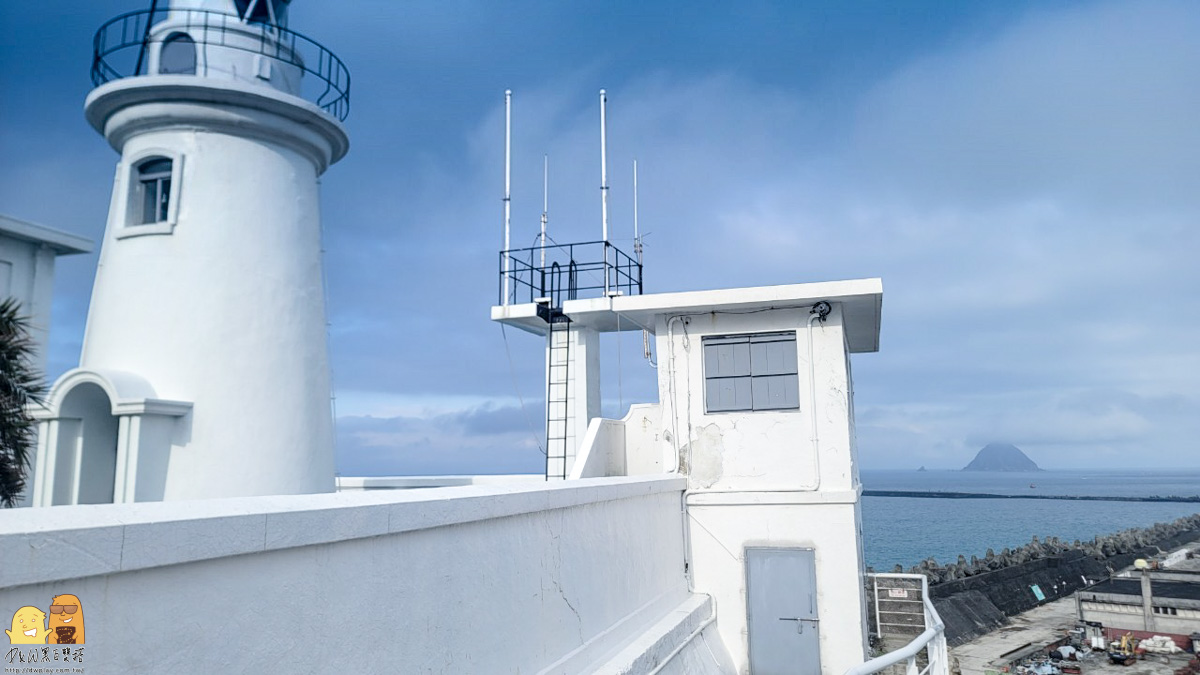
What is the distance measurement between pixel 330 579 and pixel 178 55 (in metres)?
11.0

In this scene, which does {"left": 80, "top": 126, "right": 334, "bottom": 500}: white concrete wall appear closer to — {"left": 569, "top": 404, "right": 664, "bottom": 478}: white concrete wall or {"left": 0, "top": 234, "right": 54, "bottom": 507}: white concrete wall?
{"left": 569, "top": 404, "right": 664, "bottom": 478}: white concrete wall

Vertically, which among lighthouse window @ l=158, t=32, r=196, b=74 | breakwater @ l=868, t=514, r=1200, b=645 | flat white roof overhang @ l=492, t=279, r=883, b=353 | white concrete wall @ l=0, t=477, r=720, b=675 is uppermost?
lighthouse window @ l=158, t=32, r=196, b=74

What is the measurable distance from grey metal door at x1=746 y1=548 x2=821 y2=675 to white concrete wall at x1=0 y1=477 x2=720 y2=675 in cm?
408

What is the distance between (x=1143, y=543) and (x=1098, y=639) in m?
40.4

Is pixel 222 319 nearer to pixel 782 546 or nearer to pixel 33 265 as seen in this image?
pixel 33 265

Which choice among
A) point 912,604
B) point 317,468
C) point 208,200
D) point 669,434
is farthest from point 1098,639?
point 208,200

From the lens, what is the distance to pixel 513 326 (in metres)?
13.9

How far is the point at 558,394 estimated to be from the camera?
13250mm

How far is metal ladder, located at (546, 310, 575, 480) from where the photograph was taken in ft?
42.4

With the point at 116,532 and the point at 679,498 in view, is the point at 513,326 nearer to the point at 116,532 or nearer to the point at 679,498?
→ the point at 679,498

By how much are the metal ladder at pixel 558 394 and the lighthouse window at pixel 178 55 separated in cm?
665

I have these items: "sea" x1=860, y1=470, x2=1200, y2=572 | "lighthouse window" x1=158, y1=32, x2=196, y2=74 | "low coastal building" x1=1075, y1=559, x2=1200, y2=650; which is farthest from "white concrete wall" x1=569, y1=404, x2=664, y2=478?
"sea" x1=860, y1=470, x2=1200, y2=572

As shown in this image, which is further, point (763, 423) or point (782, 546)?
point (763, 423)

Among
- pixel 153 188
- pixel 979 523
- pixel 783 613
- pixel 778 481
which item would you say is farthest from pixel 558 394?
pixel 979 523
